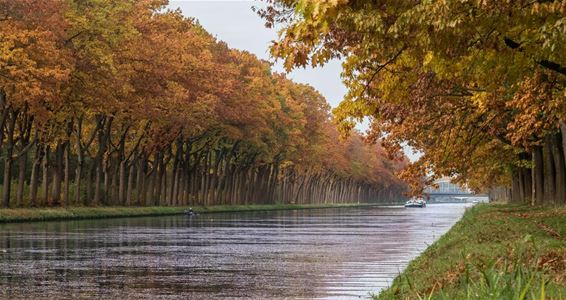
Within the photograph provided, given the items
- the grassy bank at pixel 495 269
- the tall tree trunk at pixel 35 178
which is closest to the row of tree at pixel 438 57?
the grassy bank at pixel 495 269

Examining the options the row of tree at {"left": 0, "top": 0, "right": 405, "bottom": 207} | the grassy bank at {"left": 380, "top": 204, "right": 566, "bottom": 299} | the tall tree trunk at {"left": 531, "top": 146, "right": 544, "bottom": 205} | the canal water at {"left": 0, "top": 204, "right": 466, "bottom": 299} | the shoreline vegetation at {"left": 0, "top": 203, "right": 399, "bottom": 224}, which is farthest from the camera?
the row of tree at {"left": 0, "top": 0, "right": 405, "bottom": 207}

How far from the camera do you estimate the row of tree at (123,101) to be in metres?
50.9

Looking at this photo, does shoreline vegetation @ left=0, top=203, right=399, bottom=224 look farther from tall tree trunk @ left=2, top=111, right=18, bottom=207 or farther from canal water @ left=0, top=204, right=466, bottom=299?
canal water @ left=0, top=204, right=466, bottom=299

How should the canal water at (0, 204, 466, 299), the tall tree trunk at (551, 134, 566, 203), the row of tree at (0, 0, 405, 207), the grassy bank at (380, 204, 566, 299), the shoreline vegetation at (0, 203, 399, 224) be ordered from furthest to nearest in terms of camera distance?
the row of tree at (0, 0, 405, 207) → the shoreline vegetation at (0, 203, 399, 224) → the tall tree trunk at (551, 134, 566, 203) → the canal water at (0, 204, 466, 299) → the grassy bank at (380, 204, 566, 299)

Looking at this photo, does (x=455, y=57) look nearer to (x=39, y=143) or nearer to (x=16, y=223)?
(x=16, y=223)

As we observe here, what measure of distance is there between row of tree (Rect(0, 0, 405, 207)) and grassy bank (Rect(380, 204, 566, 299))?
26652 mm

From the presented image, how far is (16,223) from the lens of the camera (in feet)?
160

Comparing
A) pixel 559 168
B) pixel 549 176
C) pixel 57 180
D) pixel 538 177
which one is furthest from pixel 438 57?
pixel 57 180

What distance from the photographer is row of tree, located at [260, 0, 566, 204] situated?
1498 cm

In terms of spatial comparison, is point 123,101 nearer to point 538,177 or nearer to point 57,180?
point 57,180

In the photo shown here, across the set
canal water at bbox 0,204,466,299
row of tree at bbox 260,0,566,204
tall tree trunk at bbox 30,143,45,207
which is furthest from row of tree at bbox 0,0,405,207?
row of tree at bbox 260,0,566,204

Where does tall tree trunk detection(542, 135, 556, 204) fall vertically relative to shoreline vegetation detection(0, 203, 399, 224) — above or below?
above

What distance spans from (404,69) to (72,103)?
119 feet

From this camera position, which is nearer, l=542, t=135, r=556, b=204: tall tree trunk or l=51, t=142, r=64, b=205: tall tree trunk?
l=542, t=135, r=556, b=204: tall tree trunk
